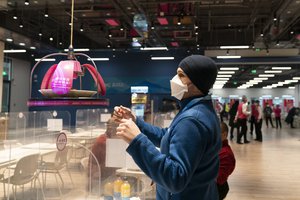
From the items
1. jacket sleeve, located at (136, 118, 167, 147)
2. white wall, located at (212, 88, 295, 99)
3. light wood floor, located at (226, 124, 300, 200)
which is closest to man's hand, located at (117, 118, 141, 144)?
jacket sleeve, located at (136, 118, 167, 147)

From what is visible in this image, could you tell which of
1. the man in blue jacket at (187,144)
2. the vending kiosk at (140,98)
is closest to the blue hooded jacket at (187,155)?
the man in blue jacket at (187,144)

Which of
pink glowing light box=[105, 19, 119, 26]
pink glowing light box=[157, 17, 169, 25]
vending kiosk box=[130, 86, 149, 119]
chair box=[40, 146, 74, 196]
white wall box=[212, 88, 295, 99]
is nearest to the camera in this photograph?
chair box=[40, 146, 74, 196]

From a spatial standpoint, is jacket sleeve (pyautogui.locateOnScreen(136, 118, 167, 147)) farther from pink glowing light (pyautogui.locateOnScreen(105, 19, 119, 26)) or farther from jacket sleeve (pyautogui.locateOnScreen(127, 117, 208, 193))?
pink glowing light (pyautogui.locateOnScreen(105, 19, 119, 26))

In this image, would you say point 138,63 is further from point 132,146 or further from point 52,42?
point 132,146

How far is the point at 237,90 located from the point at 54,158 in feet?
99.3

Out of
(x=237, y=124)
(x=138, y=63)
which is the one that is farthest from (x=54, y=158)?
(x=138, y=63)

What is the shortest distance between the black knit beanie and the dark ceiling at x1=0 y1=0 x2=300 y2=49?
723 centimetres

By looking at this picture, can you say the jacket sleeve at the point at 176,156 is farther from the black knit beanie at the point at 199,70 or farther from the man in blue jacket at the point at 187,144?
the black knit beanie at the point at 199,70

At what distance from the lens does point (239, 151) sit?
9.65 meters

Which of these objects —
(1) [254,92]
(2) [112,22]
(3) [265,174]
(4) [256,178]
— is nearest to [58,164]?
(4) [256,178]

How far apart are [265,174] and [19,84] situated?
1326cm

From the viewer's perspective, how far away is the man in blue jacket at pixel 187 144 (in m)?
1.30

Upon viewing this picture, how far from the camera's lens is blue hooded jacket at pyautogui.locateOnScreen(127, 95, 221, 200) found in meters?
1.30

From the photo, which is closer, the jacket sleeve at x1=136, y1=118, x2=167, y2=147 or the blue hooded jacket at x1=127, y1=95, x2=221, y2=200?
the blue hooded jacket at x1=127, y1=95, x2=221, y2=200
